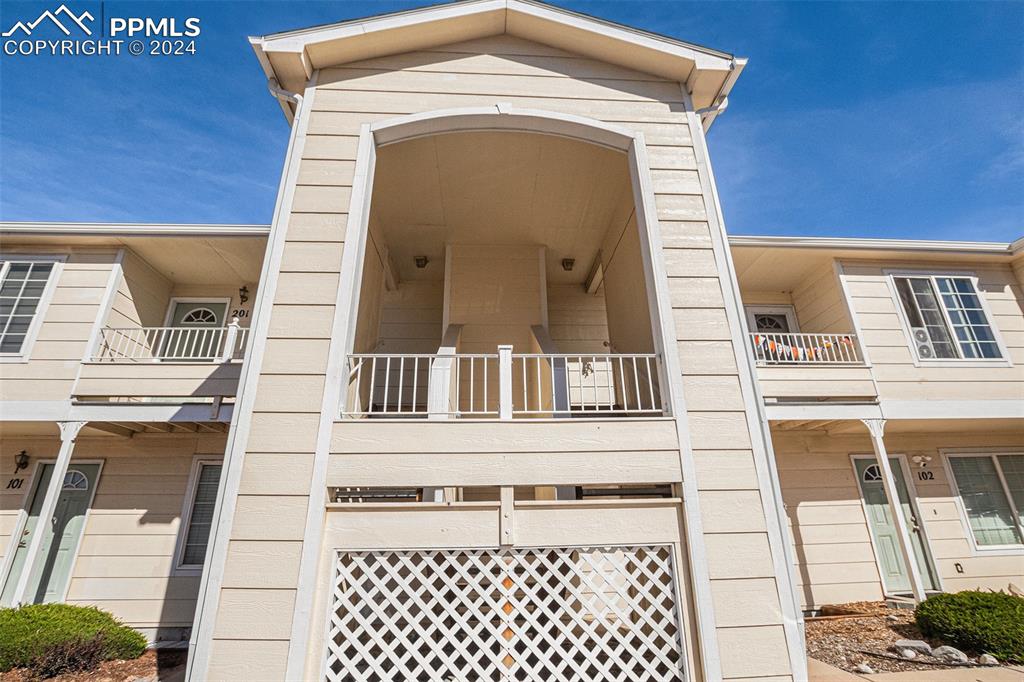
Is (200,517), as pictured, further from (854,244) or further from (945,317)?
(945,317)

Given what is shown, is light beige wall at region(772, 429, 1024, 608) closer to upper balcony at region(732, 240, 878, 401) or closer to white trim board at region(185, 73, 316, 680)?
upper balcony at region(732, 240, 878, 401)

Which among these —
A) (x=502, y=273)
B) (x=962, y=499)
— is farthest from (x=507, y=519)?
(x=962, y=499)

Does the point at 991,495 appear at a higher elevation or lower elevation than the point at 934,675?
higher

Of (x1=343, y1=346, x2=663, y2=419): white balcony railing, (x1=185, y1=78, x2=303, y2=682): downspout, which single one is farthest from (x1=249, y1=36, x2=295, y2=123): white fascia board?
(x1=343, y1=346, x2=663, y2=419): white balcony railing

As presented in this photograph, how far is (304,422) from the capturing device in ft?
10.4

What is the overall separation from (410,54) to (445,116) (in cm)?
91

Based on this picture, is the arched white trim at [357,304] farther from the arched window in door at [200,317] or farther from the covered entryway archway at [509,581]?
the arched window in door at [200,317]

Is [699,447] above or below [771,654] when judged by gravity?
above

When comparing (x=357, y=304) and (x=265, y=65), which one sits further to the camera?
(x=265, y=65)

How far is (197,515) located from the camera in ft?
20.3

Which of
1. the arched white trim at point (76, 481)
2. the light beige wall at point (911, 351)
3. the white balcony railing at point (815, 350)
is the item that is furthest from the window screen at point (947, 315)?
the arched white trim at point (76, 481)

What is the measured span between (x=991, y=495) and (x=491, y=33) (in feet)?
32.6

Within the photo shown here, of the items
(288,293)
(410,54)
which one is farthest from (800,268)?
(288,293)

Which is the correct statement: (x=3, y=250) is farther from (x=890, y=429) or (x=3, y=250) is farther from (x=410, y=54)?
(x=890, y=429)
